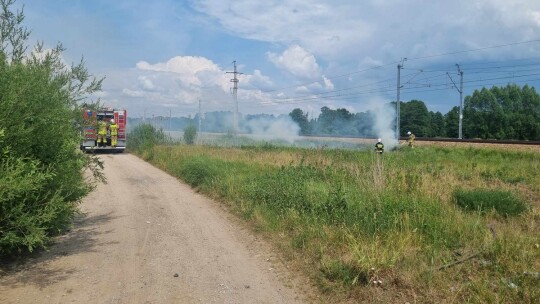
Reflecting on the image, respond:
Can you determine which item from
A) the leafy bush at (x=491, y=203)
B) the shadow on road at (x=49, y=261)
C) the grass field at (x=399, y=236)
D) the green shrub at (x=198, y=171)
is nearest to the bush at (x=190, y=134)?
the green shrub at (x=198, y=171)

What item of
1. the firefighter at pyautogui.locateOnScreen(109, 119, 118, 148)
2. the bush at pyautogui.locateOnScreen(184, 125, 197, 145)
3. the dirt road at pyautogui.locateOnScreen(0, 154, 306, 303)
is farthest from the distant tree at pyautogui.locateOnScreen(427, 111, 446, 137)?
the dirt road at pyautogui.locateOnScreen(0, 154, 306, 303)

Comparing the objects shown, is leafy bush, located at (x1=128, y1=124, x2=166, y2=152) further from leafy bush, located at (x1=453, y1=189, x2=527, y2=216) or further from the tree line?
the tree line

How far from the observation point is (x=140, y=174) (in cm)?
1805

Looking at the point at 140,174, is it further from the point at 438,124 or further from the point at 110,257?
the point at 438,124

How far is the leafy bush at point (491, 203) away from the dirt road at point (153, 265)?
407 cm

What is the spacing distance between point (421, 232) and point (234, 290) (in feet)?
9.63

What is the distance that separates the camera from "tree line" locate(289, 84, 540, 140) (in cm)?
6197

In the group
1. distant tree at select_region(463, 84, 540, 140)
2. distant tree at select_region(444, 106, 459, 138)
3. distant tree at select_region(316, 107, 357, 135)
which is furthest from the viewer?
distant tree at select_region(444, 106, 459, 138)

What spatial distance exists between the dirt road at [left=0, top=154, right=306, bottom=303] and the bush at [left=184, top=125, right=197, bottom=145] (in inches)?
1118

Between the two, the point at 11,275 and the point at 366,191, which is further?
the point at 366,191

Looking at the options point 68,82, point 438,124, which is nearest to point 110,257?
point 68,82

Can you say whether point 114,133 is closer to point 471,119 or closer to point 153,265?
point 153,265

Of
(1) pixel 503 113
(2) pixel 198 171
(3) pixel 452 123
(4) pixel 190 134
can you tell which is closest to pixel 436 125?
(3) pixel 452 123

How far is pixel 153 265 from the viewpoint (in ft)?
20.9
